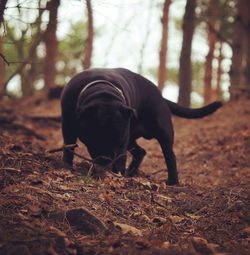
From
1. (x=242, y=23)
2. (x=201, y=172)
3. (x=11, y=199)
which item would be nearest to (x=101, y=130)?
(x=11, y=199)

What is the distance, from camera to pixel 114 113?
361 cm

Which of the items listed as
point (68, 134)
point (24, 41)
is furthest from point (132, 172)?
point (24, 41)

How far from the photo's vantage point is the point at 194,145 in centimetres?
780

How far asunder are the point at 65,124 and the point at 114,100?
712 millimetres

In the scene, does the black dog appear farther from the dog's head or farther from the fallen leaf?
the fallen leaf

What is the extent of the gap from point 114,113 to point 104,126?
17 cm

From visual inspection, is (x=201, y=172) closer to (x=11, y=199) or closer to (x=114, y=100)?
(x=114, y=100)

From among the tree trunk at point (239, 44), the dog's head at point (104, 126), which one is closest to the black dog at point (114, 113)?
the dog's head at point (104, 126)

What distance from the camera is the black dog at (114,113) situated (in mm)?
3602

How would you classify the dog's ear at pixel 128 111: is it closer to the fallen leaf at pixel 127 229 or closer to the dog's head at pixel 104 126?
the dog's head at pixel 104 126

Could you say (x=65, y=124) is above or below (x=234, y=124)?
above

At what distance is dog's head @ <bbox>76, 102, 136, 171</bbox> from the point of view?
3.56 meters

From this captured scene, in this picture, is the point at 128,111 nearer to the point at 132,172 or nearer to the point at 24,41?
the point at 132,172

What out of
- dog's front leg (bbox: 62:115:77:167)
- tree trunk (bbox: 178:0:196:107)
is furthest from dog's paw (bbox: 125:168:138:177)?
tree trunk (bbox: 178:0:196:107)
